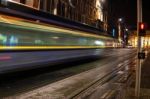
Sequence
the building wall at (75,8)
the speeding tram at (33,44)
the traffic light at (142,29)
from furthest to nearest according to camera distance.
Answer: the building wall at (75,8) → the speeding tram at (33,44) → the traffic light at (142,29)

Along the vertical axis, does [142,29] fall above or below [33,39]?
above

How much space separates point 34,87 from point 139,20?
219 inches

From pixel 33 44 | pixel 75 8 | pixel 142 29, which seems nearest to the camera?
pixel 142 29

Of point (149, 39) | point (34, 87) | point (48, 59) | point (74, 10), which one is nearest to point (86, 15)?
Result: point (74, 10)

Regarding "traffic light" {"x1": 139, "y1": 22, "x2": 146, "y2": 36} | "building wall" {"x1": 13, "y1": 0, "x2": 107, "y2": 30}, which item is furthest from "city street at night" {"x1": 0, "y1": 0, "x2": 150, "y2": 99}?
"building wall" {"x1": 13, "y1": 0, "x2": 107, "y2": 30}

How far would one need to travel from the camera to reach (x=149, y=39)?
509ft

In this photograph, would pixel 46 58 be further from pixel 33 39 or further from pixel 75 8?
pixel 75 8

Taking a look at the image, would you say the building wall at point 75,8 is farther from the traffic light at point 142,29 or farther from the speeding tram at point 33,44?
the traffic light at point 142,29

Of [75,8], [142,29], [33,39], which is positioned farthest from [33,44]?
[75,8]

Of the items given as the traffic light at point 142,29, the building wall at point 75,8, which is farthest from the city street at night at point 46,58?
the building wall at point 75,8

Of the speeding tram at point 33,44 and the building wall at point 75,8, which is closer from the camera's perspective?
the speeding tram at point 33,44

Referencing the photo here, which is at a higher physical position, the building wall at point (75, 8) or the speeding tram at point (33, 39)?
the building wall at point (75, 8)

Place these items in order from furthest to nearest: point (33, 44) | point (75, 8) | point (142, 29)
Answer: point (75, 8), point (33, 44), point (142, 29)

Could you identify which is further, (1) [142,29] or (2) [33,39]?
(2) [33,39]
